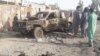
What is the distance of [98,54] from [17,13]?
13.4m

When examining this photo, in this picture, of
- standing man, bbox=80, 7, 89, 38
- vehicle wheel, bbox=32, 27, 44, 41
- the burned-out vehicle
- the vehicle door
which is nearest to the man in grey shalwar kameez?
standing man, bbox=80, 7, 89, 38

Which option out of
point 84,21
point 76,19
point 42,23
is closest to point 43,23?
point 42,23

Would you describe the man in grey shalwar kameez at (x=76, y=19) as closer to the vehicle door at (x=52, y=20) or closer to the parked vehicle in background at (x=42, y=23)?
the parked vehicle in background at (x=42, y=23)

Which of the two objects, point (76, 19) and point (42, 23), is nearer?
point (42, 23)

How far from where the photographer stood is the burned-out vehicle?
15.7 m

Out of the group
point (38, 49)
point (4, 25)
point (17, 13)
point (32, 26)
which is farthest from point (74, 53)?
point (17, 13)

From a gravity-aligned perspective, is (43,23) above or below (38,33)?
above

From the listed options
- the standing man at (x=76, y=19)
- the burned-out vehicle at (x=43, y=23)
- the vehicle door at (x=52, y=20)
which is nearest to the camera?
the burned-out vehicle at (x=43, y=23)

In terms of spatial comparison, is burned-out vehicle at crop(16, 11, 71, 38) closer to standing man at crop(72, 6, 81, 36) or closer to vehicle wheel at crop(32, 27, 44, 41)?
vehicle wheel at crop(32, 27, 44, 41)

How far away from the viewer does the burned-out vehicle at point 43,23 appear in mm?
15656

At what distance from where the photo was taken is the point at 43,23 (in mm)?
16078

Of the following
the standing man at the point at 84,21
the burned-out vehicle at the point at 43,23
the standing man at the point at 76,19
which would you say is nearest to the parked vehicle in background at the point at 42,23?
the burned-out vehicle at the point at 43,23

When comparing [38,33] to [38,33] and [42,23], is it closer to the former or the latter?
[38,33]

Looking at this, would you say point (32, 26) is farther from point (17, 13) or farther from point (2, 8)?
point (17, 13)
